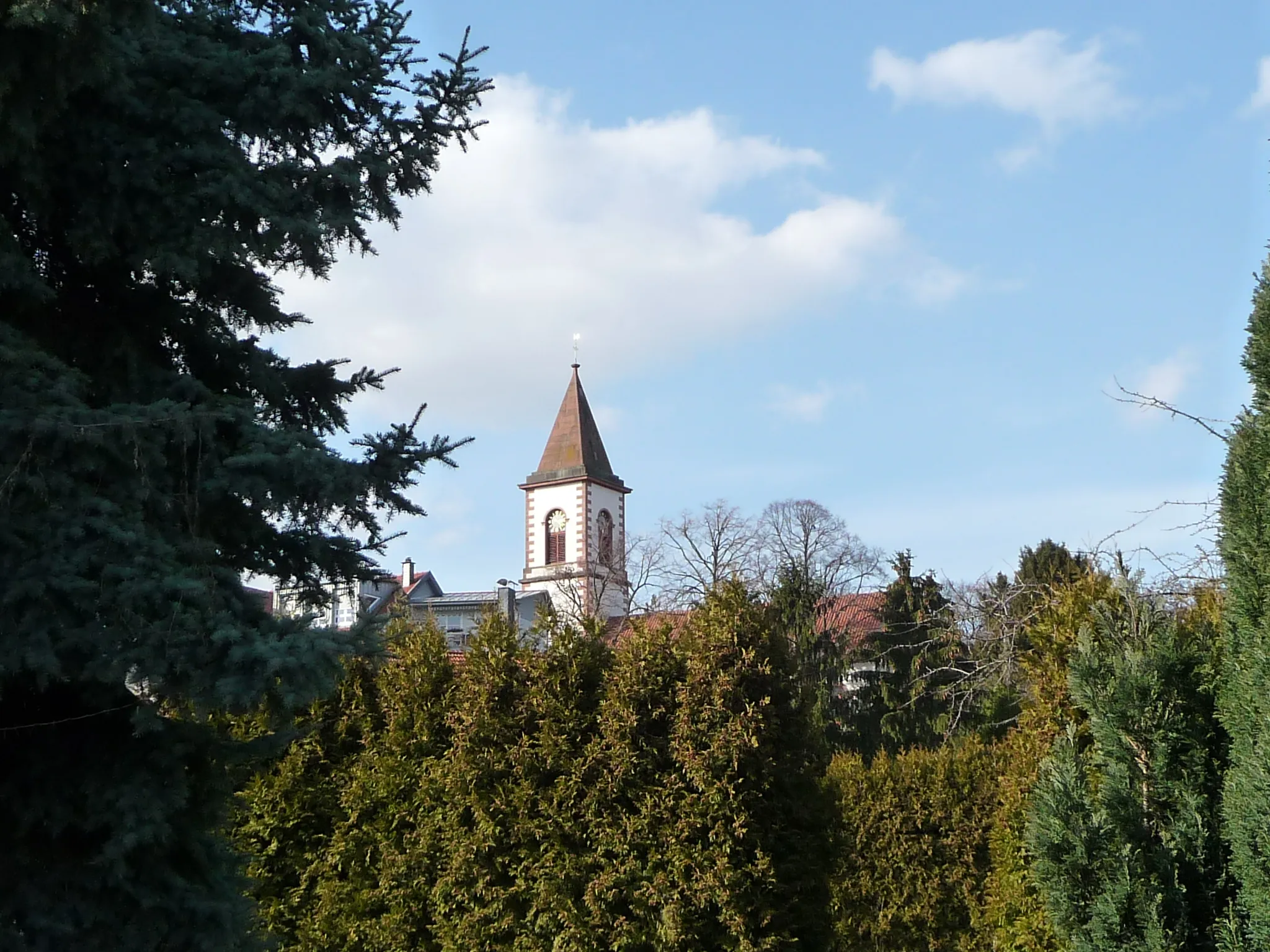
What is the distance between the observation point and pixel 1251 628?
189 inches

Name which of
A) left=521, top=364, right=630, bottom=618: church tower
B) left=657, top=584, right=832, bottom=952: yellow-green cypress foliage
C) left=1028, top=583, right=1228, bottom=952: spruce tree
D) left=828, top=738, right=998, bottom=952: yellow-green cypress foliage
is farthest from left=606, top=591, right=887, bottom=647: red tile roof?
left=521, top=364, right=630, bottom=618: church tower

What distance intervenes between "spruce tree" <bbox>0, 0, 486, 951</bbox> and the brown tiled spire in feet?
165

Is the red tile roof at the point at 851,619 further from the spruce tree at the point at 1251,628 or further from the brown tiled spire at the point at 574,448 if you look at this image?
the brown tiled spire at the point at 574,448

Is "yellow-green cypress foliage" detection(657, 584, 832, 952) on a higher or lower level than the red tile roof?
lower

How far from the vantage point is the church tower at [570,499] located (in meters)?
56.2

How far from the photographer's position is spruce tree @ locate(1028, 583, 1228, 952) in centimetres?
527

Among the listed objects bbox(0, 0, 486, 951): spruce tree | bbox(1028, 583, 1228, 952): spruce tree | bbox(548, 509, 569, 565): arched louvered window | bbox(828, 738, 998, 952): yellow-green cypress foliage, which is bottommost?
bbox(828, 738, 998, 952): yellow-green cypress foliage

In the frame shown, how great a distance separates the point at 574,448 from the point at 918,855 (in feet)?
153

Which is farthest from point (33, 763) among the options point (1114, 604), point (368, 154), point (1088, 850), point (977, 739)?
point (977, 739)

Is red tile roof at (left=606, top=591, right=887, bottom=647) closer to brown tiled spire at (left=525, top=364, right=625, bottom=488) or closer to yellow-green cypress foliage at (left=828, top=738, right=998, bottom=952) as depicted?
yellow-green cypress foliage at (left=828, top=738, right=998, bottom=952)

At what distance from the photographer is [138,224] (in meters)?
5.25

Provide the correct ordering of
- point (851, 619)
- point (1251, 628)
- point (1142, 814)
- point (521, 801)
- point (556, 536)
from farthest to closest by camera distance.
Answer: point (556, 536), point (851, 619), point (521, 801), point (1142, 814), point (1251, 628)

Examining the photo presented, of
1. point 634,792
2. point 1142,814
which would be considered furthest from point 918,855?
point 1142,814

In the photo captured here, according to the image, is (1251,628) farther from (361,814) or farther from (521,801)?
(361,814)
